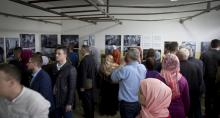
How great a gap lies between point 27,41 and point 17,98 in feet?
12.5

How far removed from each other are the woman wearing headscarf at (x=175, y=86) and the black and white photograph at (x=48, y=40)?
4.02m

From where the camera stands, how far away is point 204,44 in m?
6.77

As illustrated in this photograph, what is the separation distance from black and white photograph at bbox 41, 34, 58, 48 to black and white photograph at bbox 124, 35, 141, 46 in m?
2.05

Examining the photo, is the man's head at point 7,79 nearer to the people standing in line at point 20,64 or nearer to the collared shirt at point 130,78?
the collared shirt at point 130,78

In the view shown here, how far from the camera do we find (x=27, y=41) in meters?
5.27

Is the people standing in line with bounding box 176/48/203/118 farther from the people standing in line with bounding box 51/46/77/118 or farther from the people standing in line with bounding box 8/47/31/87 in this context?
the people standing in line with bounding box 8/47/31/87

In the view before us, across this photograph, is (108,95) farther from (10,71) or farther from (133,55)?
(10,71)

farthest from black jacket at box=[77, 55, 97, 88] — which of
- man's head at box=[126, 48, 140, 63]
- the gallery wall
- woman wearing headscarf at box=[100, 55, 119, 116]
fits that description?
the gallery wall

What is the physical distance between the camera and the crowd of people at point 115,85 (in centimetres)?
173

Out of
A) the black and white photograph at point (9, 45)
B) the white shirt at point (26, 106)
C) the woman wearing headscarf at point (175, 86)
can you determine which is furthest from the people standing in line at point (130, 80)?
the black and white photograph at point (9, 45)

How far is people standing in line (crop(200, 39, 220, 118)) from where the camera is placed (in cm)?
446

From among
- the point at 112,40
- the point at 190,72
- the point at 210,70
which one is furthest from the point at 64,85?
the point at 112,40

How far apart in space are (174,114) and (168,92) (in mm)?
656

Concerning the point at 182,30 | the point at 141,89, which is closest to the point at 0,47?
the point at 141,89
